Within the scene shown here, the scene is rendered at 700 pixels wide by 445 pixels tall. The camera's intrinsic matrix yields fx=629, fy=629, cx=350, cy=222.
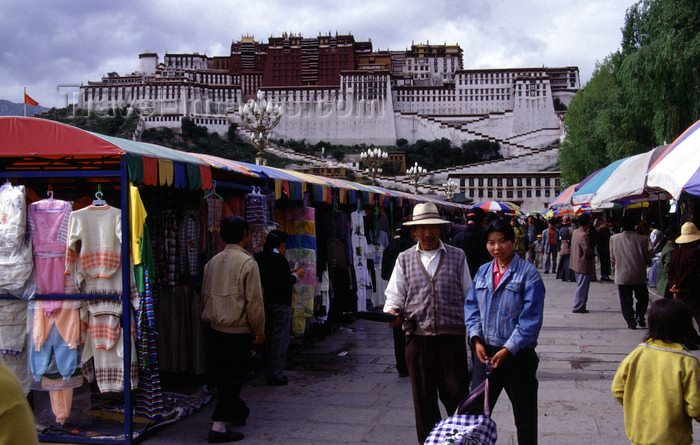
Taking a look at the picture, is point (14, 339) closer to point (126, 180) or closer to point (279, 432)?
point (126, 180)

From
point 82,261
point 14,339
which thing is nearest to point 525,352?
point 82,261

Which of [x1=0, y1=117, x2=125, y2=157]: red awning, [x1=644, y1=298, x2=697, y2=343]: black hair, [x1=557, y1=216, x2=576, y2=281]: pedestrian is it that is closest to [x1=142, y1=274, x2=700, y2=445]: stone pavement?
[x1=644, y1=298, x2=697, y2=343]: black hair

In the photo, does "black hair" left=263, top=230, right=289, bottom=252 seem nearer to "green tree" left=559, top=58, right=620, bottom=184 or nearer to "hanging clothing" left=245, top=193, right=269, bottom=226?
"hanging clothing" left=245, top=193, right=269, bottom=226

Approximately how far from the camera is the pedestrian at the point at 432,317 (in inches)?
144

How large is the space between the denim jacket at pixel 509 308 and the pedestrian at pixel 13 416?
239 cm

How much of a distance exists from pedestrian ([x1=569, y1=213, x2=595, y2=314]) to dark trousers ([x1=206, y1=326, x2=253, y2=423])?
677 cm

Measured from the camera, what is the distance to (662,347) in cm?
291

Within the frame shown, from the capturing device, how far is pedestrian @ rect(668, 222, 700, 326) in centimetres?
627

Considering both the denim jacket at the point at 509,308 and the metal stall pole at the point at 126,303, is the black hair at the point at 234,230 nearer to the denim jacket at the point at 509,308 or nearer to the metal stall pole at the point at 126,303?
the metal stall pole at the point at 126,303

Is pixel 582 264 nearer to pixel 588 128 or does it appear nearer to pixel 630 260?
pixel 630 260

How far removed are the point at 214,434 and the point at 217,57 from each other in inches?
3778

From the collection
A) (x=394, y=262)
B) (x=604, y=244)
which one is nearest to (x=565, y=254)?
(x=604, y=244)

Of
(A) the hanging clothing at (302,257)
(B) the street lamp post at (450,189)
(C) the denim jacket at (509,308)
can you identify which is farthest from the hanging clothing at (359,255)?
(B) the street lamp post at (450,189)

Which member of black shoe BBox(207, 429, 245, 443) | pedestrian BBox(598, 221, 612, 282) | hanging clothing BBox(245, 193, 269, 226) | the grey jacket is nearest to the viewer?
black shoe BBox(207, 429, 245, 443)
